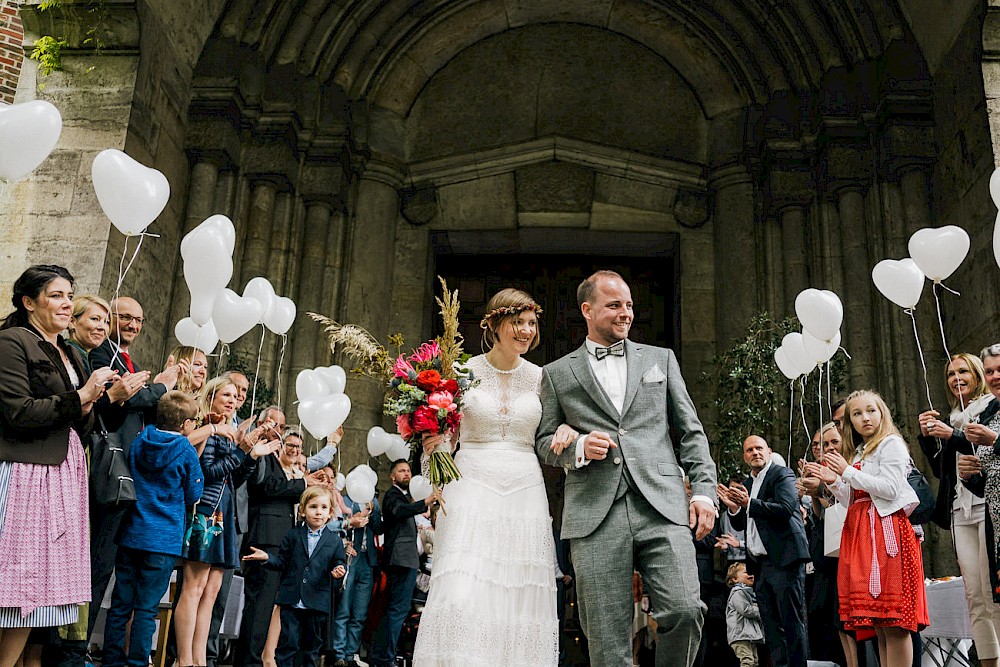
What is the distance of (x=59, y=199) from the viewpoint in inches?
340

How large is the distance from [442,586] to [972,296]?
703 centimetres

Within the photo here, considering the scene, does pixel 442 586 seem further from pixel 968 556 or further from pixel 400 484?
pixel 400 484

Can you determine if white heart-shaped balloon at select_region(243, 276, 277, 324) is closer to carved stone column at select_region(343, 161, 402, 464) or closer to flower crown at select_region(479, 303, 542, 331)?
flower crown at select_region(479, 303, 542, 331)

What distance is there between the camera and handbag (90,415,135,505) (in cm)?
494

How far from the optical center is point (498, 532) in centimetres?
427

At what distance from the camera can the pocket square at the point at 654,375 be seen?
4137mm

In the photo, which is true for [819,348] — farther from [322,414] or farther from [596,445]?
[596,445]

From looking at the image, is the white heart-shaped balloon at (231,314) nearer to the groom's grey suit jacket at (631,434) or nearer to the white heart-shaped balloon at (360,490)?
the white heart-shaped balloon at (360,490)

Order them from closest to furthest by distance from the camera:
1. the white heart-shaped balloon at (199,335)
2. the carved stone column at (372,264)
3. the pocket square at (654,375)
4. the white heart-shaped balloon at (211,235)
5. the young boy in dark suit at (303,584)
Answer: the pocket square at (654,375), the white heart-shaped balloon at (211,235), the young boy in dark suit at (303,584), the white heart-shaped balloon at (199,335), the carved stone column at (372,264)

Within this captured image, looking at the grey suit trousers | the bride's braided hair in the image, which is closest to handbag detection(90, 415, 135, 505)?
the bride's braided hair

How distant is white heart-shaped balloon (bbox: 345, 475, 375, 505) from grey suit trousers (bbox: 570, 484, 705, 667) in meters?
5.18

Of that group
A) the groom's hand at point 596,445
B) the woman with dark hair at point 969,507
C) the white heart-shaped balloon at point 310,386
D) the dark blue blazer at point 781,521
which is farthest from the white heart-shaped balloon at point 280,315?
the woman with dark hair at point 969,507

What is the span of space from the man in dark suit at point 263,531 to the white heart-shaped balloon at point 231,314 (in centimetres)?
68

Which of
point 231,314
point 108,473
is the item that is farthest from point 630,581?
point 231,314
